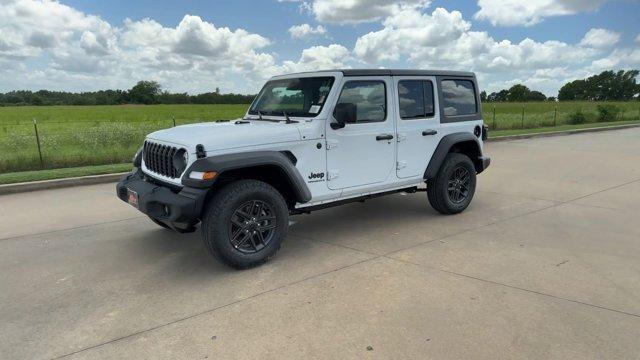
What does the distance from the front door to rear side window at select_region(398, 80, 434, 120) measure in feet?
0.73

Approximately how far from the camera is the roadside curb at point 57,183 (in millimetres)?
8273

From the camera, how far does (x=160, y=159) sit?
4684 mm

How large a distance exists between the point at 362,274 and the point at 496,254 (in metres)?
1.46

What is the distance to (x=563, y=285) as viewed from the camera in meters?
4.05

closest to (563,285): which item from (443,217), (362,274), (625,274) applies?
(625,274)

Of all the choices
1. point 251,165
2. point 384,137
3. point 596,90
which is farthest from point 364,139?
point 596,90

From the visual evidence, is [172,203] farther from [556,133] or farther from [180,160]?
[556,133]

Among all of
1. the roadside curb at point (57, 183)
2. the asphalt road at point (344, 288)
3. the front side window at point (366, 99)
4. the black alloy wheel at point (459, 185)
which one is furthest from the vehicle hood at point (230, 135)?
the roadside curb at point (57, 183)

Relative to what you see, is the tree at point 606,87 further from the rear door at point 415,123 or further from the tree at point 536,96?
the rear door at point 415,123

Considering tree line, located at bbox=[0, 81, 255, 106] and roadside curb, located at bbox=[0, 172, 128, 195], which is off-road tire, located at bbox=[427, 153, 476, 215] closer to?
roadside curb, located at bbox=[0, 172, 128, 195]

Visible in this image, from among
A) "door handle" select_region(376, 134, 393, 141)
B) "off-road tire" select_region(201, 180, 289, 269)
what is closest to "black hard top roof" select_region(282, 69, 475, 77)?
"door handle" select_region(376, 134, 393, 141)

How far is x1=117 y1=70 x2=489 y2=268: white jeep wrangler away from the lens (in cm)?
427

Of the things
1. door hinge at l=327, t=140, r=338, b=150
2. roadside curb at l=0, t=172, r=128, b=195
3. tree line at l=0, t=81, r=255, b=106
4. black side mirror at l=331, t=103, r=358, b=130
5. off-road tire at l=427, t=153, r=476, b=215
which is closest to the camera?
black side mirror at l=331, t=103, r=358, b=130

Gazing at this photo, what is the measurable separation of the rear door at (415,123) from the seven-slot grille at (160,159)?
8.30 ft
